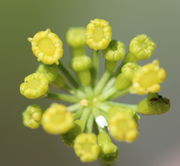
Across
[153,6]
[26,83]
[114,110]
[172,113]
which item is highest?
[153,6]

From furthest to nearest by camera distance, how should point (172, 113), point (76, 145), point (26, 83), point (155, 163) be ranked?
1. point (172, 113)
2. point (155, 163)
3. point (26, 83)
4. point (76, 145)

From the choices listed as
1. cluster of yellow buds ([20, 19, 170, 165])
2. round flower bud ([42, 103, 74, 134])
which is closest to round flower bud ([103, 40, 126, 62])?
cluster of yellow buds ([20, 19, 170, 165])

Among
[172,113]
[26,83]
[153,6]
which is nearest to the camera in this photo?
[26,83]

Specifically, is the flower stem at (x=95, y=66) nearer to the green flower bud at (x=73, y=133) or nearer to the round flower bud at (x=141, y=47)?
the round flower bud at (x=141, y=47)

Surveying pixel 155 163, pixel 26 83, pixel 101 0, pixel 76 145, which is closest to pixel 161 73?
pixel 76 145

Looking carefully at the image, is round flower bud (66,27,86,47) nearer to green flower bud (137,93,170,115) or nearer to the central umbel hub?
the central umbel hub

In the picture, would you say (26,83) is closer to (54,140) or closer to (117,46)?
(117,46)
